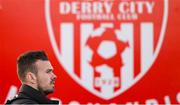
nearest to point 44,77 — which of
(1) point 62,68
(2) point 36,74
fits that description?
(2) point 36,74

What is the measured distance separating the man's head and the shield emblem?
0.83 meters

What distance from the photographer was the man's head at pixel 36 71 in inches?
112

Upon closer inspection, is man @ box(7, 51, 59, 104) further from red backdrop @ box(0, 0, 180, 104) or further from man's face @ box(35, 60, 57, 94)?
red backdrop @ box(0, 0, 180, 104)

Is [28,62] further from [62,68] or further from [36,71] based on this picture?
[62,68]

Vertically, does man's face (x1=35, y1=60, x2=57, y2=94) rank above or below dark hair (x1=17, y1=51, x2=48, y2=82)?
below

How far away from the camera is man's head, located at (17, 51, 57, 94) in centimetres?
284

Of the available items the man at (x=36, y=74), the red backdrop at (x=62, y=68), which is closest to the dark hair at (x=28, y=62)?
the man at (x=36, y=74)

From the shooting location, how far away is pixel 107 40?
12.2 feet

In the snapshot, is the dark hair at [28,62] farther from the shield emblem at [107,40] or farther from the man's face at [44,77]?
the shield emblem at [107,40]

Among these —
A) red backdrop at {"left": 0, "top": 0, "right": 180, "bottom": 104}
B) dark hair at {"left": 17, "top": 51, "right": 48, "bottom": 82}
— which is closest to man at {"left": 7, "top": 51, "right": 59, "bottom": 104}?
dark hair at {"left": 17, "top": 51, "right": 48, "bottom": 82}

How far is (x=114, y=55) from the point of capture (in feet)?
12.2

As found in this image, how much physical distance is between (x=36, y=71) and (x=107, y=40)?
966mm

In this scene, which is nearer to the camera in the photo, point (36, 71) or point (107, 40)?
point (36, 71)

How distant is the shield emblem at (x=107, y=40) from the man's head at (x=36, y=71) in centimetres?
83
